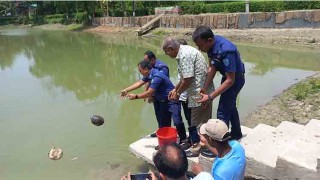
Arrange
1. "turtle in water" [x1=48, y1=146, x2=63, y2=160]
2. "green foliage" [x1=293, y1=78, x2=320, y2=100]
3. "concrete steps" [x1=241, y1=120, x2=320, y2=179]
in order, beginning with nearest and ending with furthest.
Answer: "concrete steps" [x1=241, y1=120, x2=320, y2=179] < "turtle in water" [x1=48, y1=146, x2=63, y2=160] < "green foliage" [x1=293, y1=78, x2=320, y2=100]

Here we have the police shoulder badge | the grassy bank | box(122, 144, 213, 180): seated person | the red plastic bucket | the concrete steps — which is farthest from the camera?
the grassy bank

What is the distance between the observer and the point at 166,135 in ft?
12.7

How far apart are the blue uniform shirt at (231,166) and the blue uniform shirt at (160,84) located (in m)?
1.64

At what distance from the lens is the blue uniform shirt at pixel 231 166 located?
2.40 metres

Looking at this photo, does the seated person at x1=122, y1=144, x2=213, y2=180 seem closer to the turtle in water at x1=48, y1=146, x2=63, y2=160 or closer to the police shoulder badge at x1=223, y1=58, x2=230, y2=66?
the police shoulder badge at x1=223, y1=58, x2=230, y2=66

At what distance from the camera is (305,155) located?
9.91ft

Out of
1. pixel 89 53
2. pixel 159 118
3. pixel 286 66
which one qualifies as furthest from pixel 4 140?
pixel 89 53

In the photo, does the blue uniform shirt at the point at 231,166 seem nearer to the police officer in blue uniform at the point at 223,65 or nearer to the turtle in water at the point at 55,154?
the police officer in blue uniform at the point at 223,65

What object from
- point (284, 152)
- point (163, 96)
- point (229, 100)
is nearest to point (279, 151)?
point (284, 152)

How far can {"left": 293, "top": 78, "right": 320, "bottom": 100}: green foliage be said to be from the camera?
21.4 ft

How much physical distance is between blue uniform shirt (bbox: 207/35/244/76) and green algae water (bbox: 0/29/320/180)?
177 centimetres

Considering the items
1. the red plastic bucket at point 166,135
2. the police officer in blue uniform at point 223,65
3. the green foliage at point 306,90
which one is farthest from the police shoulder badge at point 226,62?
the green foliage at point 306,90

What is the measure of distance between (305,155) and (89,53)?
13876 mm

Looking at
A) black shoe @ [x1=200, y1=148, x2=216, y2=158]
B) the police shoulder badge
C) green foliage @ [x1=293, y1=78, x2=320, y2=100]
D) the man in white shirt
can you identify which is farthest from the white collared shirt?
green foliage @ [x1=293, y1=78, x2=320, y2=100]
